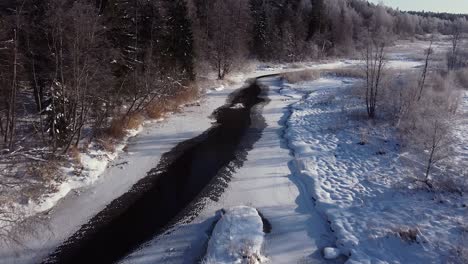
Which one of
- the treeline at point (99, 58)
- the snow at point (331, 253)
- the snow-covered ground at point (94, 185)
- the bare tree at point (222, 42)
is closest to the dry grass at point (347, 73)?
the treeline at point (99, 58)

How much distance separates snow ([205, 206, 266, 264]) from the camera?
934cm

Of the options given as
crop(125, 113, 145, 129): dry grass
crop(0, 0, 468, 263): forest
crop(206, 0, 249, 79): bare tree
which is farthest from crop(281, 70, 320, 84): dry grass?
crop(125, 113, 145, 129): dry grass

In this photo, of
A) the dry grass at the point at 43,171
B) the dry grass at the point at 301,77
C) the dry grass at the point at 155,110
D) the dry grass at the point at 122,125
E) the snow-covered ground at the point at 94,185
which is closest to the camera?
the snow-covered ground at the point at 94,185

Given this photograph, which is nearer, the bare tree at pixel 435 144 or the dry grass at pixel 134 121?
the bare tree at pixel 435 144

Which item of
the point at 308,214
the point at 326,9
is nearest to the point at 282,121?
the point at 308,214

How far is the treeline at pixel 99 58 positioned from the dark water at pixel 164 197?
380 centimetres

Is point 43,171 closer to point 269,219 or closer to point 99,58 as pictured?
point 99,58

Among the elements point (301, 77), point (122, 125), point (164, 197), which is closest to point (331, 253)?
point (164, 197)

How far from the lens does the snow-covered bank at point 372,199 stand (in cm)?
959

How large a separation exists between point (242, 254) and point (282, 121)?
15028 millimetres

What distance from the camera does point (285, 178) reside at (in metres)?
14.7

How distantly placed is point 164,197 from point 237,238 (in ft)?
13.4

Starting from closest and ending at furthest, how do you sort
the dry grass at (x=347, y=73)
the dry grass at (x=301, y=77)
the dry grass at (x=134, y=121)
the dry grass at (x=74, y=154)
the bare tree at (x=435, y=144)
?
1. the bare tree at (x=435, y=144)
2. the dry grass at (x=74, y=154)
3. the dry grass at (x=134, y=121)
4. the dry grass at (x=301, y=77)
5. the dry grass at (x=347, y=73)

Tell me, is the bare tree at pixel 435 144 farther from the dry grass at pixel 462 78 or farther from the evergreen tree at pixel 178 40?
the evergreen tree at pixel 178 40
